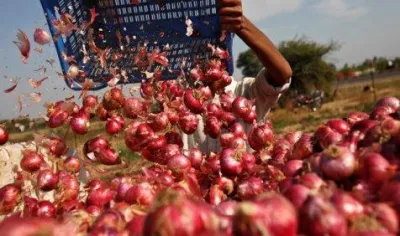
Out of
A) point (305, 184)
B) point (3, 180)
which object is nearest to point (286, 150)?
point (305, 184)

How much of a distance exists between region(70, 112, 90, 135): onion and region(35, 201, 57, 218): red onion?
2.26 ft

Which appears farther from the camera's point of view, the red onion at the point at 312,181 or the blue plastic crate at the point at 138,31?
A: the blue plastic crate at the point at 138,31

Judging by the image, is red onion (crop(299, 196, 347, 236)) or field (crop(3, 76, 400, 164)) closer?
red onion (crop(299, 196, 347, 236))

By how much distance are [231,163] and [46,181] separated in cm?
71

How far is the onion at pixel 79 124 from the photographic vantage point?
2.28 metres

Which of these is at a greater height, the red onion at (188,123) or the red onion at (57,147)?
the red onion at (57,147)

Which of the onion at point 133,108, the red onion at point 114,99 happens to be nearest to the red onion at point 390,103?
the onion at point 133,108

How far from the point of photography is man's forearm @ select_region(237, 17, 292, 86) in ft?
9.21

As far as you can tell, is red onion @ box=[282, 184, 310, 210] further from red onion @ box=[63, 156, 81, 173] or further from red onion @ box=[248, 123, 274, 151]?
red onion @ box=[63, 156, 81, 173]

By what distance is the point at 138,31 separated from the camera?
9.21 feet

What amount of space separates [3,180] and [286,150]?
1864mm

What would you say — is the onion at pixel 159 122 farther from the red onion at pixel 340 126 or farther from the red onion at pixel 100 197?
the red onion at pixel 340 126

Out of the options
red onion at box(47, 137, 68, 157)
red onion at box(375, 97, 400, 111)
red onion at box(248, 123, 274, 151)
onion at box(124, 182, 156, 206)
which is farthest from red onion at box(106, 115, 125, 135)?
red onion at box(375, 97, 400, 111)

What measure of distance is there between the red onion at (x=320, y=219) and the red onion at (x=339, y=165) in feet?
0.83
